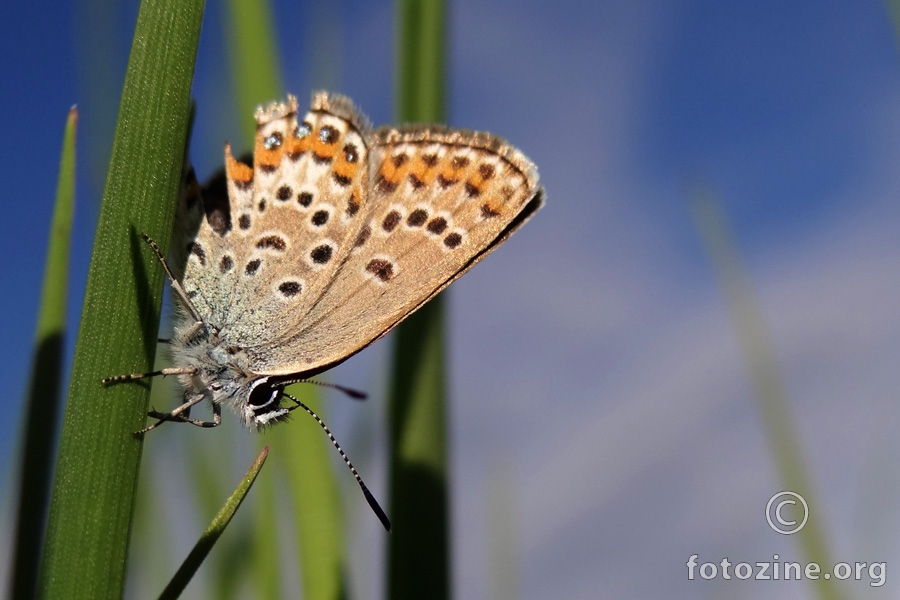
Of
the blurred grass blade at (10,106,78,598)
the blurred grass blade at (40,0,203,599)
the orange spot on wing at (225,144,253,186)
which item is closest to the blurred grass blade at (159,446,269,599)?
the blurred grass blade at (40,0,203,599)

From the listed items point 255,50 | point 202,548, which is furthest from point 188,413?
point 202,548

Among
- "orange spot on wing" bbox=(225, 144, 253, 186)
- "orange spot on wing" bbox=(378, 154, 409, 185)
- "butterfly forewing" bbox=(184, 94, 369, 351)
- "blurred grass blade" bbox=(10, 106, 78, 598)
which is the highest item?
"orange spot on wing" bbox=(378, 154, 409, 185)

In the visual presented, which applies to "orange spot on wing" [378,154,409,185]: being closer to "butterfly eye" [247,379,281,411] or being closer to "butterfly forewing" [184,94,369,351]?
"butterfly forewing" [184,94,369,351]

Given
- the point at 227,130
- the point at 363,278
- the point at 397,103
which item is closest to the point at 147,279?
the point at 397,103

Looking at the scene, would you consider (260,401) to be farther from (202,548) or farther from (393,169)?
(202,548)

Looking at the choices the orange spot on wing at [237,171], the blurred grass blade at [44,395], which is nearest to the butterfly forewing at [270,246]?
the orange spot on wing at [237,171]
